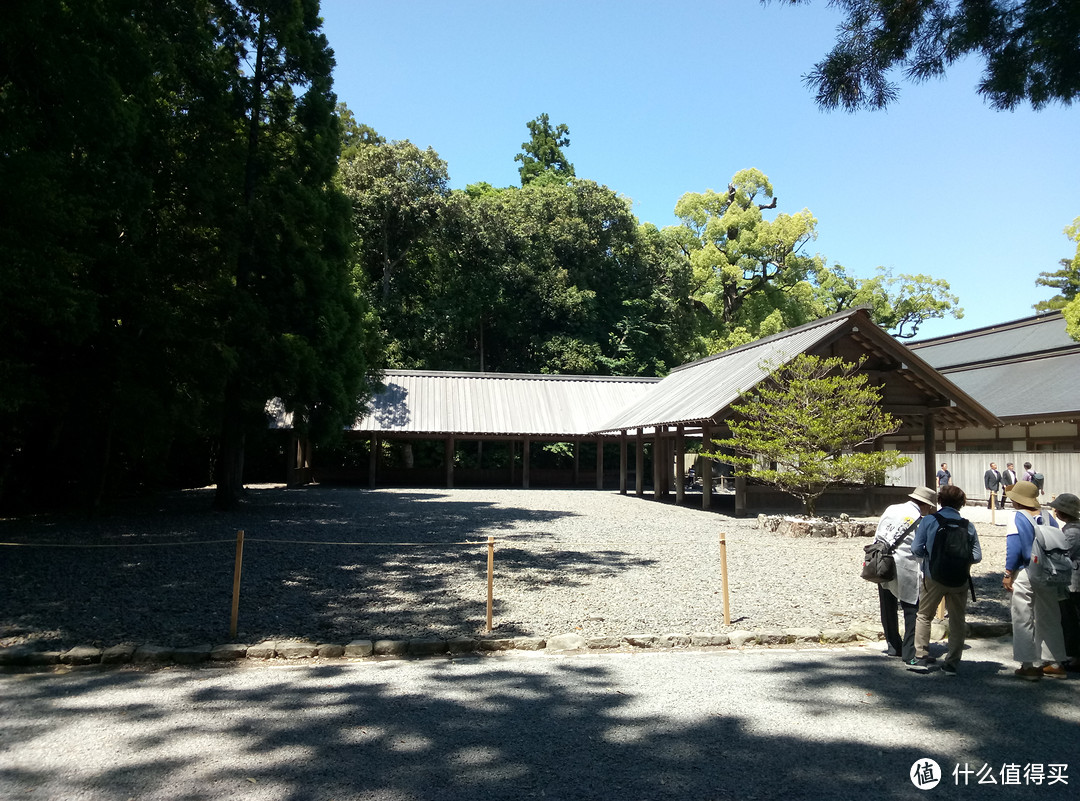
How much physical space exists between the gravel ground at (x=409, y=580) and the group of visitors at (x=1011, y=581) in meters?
1.61

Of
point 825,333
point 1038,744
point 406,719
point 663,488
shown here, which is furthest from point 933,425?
point 406,719

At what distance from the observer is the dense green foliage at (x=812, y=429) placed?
48.4 feet

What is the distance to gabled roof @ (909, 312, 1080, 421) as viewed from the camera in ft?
72.5

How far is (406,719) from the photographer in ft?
A: 16.2

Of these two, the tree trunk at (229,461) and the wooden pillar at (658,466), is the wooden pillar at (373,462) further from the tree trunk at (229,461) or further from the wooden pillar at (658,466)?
the wooden pillar at (658,466)

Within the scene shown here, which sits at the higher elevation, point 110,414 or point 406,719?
point 110,414

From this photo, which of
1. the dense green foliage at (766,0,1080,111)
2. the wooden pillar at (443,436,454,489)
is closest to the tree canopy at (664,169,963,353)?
the wooden pillar at (443,436,454,489)

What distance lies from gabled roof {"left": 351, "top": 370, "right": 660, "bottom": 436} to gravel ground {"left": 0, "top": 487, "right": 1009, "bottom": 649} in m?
11.2

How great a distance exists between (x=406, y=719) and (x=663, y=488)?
1978 centimetres

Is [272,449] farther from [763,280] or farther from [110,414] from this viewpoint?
[763,280]

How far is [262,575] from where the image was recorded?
9.83 meters

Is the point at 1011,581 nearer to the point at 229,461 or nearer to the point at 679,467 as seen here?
the point at 679,467

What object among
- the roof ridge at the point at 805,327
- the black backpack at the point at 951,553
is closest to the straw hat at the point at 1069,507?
the black backpack at the point at 951,553

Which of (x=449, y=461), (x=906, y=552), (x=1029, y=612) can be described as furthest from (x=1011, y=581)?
(x=449, y=461)
